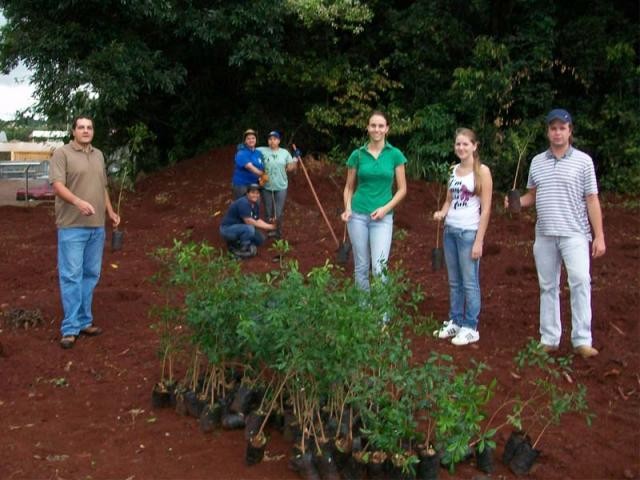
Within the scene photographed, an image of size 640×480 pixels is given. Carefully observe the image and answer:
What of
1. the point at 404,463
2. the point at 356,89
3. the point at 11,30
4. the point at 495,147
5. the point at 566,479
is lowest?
the point at 566,479

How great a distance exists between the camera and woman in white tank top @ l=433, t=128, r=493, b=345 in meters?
5.76

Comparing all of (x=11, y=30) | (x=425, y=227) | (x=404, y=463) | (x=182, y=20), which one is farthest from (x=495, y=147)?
(x=404, y=463)

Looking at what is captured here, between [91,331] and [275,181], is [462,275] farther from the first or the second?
[275,181]

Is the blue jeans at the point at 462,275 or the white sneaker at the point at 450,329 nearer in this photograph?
the blue jeans at the point at 462,275

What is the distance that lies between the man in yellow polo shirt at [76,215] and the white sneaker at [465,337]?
2791mm

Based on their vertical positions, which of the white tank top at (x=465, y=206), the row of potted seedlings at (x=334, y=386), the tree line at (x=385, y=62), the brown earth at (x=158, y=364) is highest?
the tree line at (x=385, y=62)

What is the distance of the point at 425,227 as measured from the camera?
11.3m

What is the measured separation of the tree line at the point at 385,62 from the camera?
45.1 feet

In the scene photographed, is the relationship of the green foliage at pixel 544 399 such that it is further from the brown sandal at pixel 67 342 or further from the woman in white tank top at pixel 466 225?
the brown sandal at pixel 67 342

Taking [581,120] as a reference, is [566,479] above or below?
below

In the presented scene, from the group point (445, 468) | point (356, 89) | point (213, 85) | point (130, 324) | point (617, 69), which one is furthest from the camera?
point (213, 85)

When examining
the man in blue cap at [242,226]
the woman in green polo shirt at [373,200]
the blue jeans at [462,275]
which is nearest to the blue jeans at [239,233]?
the man in blue cap at [242,226]

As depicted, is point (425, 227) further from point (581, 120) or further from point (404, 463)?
point (404, 463)

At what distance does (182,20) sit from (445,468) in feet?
38.1
